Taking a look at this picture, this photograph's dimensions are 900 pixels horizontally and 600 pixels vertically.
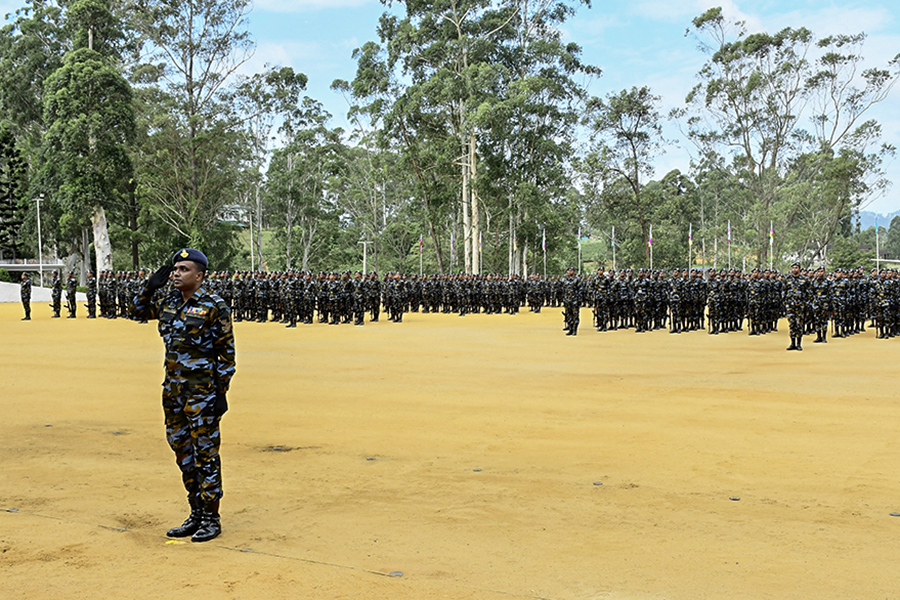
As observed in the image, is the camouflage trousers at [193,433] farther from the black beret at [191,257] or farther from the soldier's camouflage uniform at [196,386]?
the black beret at [191,257]

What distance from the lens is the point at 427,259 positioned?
62062 millimetres

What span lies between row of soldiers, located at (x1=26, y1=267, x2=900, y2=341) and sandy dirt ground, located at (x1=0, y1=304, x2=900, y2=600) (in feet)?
26.2

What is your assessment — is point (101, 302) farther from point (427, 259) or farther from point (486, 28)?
point (427, 259)

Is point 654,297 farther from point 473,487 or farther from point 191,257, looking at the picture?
point 191,257

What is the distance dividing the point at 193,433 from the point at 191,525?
A: 540 millimetres

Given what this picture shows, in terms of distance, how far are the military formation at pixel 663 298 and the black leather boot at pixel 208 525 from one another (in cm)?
1362

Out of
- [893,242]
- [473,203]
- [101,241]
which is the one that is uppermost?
[893,242]

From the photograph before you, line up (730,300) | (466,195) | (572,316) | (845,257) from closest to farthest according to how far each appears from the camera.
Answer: (572,316), (730,300), (466,195), (845,257)

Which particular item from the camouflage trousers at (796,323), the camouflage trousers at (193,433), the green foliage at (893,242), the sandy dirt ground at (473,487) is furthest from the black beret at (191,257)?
the green foliage at (893,242)

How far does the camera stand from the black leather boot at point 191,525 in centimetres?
453

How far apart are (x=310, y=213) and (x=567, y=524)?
51.7m

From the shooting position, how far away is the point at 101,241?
43875mm

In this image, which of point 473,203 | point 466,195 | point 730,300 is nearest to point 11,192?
point 466,195

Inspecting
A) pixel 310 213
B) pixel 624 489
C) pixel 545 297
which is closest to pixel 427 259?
pixel 310 213
